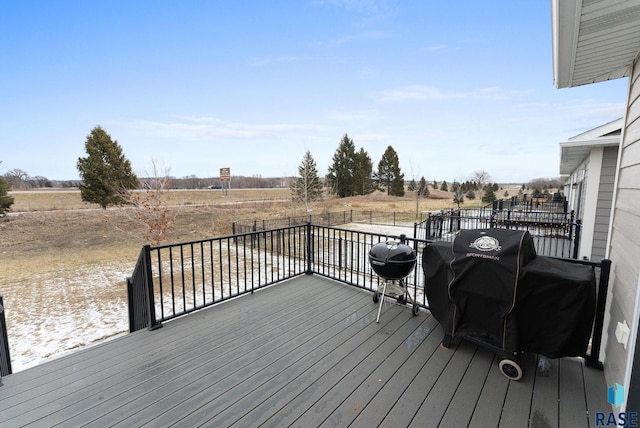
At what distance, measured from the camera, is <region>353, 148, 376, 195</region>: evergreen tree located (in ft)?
110

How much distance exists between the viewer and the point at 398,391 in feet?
5.83

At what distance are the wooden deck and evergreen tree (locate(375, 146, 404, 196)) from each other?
35.3 meters

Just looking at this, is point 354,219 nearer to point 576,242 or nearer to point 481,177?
point 576,242

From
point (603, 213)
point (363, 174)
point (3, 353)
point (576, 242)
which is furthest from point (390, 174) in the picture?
point (3, 353)

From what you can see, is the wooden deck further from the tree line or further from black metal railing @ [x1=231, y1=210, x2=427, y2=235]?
the tree line

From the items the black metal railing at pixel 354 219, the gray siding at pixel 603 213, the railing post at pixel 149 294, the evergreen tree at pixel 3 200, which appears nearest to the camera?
the railing post at pixel 149 294

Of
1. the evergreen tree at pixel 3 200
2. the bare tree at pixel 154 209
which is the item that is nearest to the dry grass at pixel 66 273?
the evergreen tree at pixel 3 200

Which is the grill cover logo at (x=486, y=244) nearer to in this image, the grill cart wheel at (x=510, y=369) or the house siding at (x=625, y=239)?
the house siding at (x=625, y=239)

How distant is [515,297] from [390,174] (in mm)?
36570

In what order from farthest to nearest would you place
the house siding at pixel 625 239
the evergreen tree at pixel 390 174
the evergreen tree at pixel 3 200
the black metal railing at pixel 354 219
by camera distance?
the evergreen tree at pixel 390 174
the black metal railing at pixel 354 219
the evergreen tree at pixel 3 200
the house siding at pixel 625 239

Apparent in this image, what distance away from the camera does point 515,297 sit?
1775mm

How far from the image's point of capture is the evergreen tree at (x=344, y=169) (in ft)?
109

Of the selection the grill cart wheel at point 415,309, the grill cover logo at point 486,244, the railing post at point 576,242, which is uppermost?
the grill cover logo at point 486,244

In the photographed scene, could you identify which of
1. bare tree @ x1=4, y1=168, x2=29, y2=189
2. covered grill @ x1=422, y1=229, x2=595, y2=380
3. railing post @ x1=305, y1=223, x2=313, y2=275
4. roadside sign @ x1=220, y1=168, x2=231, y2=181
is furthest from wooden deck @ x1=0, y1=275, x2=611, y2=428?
bare tree @ x1=4, y1=168, x2=29, y2=189
